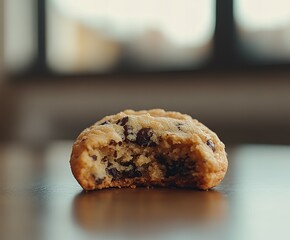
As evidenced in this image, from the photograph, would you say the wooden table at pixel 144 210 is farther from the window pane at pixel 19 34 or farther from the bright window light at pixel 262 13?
the window pane at pixel 19 34

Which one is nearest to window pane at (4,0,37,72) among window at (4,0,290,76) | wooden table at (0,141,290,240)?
window at (4,0,290,76)

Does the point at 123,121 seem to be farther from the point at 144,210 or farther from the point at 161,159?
the point at 144,210

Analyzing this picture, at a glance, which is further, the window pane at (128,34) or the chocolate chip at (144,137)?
the window pane at (128,34)

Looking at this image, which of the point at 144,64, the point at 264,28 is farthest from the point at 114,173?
the point at 144,64

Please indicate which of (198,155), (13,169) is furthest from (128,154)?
(13,169)

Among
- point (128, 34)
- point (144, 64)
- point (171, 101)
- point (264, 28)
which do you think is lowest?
point (171, 101)

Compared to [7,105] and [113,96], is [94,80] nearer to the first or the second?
[113,96]

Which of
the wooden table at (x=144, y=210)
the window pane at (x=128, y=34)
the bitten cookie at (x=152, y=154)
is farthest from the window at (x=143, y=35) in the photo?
the bitten cookie at (x=152, y=154)
